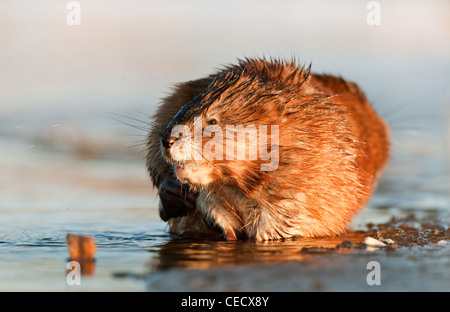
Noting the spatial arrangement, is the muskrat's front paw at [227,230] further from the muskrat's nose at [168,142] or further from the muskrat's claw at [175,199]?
the muskrat's nose at [168,142]

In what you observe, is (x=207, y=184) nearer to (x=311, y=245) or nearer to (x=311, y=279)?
(x=311, y=245)

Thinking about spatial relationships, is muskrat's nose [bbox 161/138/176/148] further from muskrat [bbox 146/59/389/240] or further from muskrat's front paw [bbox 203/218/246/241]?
muskrat's front paw [bbox 203/218/246/241]

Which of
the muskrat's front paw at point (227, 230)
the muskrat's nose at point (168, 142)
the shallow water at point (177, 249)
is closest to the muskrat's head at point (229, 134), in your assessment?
the muskrat's nose at point (168, 142)

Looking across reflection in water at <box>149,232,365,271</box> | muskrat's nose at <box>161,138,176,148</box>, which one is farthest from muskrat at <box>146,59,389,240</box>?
reflection in water at <box>149,232,365,271</box>

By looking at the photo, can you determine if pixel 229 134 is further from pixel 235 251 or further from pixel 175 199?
pixel 175 199

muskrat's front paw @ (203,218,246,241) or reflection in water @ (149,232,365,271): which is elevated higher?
muskrat's front paw @ (203,218,246,241)

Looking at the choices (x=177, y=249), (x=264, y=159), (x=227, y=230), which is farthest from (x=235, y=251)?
(x=264, y=159)

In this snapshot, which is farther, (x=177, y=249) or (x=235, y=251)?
(x=177, y=249)

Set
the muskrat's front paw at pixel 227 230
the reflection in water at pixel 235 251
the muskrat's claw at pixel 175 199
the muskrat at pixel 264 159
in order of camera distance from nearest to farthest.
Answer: the reflection in water at pixel 235 251 < the muskrat at pixel 264 159 < the muskrat's front paw at pixel 227 230 < the muskrat's claw at pixel 175 199

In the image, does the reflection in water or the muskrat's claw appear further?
the muskrat's claw
